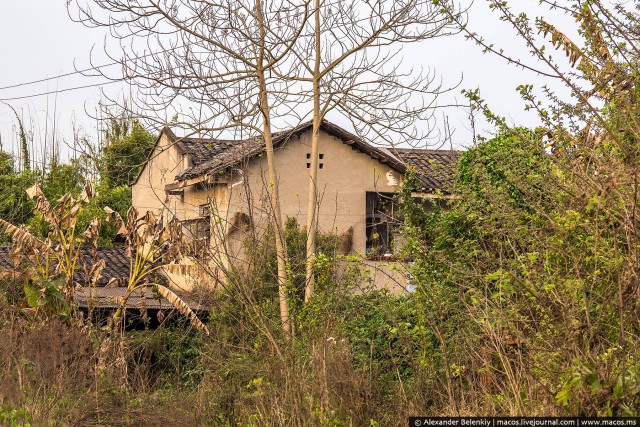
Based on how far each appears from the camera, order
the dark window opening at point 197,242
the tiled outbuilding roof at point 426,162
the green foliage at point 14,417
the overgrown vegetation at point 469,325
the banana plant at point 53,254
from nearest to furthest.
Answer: the overgrown vegetation at point 469,325 < the green foliage at point 14,417 < the dark window opening at point 197,242 < the banana plant at point 53,254 < the tiled outbuilding roof at point 426,162

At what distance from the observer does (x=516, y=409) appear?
571cm

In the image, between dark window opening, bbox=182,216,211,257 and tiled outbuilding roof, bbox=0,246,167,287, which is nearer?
dark window opening, bbox=182,216,211,257

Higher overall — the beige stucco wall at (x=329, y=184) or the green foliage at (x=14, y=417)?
the beige stucco wall at (x=329, y=184)

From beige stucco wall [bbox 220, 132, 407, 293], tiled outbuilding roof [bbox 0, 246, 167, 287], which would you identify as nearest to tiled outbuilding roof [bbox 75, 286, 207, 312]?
tiled outbuilding roof [bbox 0, 246, 167, 287]

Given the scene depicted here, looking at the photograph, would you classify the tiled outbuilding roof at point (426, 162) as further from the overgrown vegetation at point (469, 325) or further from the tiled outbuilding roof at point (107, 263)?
the tiled outbuilding roof at point (107, 263)

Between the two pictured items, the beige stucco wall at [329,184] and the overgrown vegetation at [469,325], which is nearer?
the overgrown vegetation at [469,325]

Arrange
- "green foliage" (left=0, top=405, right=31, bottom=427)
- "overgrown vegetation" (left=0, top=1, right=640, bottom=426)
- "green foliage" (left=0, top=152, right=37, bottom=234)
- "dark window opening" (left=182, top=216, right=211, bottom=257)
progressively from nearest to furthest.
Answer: "overgrown vegetation" (left=0, top=1, right=640, bottom=426) < "green foliage" (left=0, top=405, right=31, bottom=427) < "dark window opening" (left=182, top=216, right=211, bottom=257) < "green foliage" (left=0, top=152, right=37, bottom=234)

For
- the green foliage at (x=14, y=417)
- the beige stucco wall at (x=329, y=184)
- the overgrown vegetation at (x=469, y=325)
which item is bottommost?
the green foliage at (x=14, y=417)

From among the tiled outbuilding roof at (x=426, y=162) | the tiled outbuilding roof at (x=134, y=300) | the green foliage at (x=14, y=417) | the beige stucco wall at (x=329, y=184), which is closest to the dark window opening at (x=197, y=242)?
the tiled outbuilding roof at (x=134, y=300)

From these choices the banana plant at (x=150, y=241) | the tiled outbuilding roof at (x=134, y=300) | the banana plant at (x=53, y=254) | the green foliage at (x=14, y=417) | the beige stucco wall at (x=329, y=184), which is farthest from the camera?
the beige stucco wall at (x=329, y=184)

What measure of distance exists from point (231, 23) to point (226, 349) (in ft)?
16.3

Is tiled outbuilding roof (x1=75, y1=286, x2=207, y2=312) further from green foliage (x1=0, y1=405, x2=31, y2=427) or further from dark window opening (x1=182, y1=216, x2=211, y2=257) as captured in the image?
green foliage (x1=0, y1=405, x2=31, y2=427)

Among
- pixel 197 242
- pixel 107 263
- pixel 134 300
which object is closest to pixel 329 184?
pixel 134 300

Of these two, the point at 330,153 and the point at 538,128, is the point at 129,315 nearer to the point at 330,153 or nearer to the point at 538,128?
the point at 330,153
